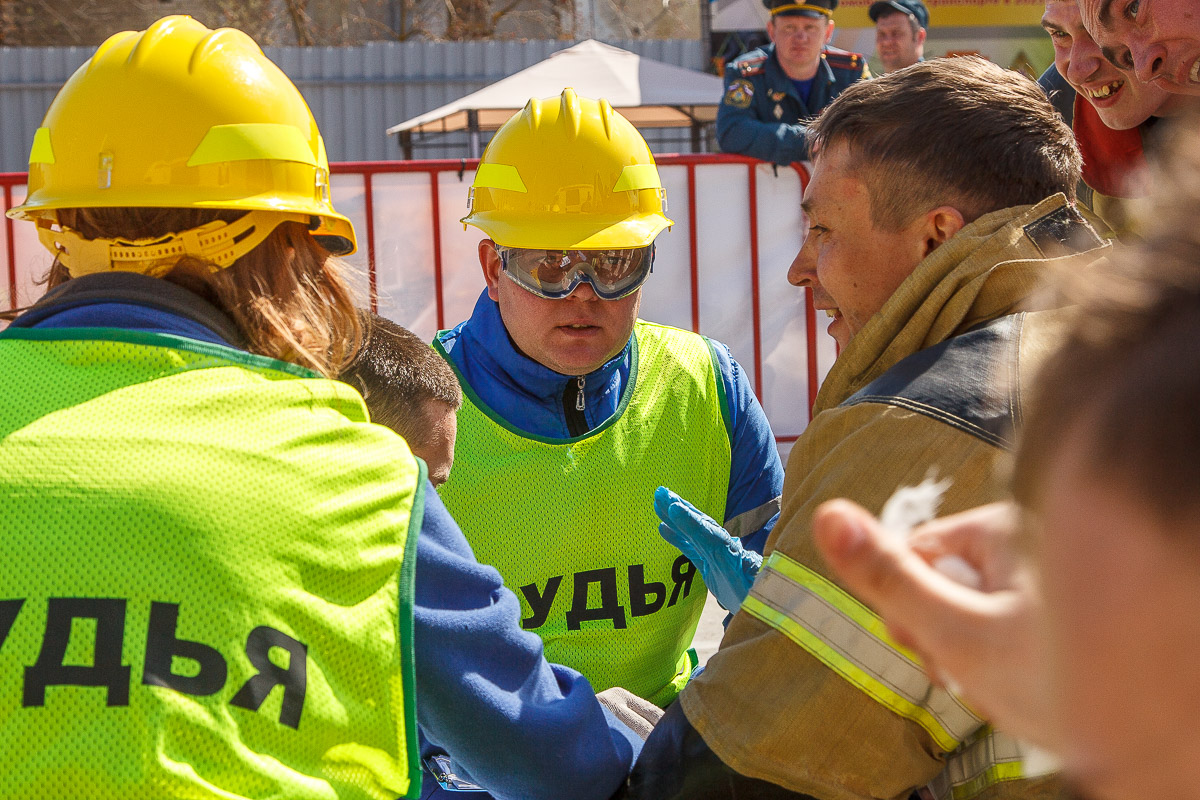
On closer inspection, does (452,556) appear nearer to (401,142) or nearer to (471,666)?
(471,666)

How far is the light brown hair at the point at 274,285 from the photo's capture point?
1626 millimetres

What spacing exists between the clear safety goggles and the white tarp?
22.7 ft

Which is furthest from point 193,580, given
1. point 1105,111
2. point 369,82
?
point 369,82

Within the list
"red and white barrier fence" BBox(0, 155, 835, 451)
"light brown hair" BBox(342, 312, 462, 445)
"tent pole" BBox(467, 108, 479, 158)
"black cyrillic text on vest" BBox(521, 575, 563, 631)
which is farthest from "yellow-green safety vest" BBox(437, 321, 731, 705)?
"tent pole" BBox(467, 108, 479, 158)

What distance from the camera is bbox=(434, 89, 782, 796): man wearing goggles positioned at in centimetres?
282

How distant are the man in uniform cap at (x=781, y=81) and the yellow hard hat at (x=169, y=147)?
484 cm

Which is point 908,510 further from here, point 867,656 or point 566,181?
point 566,181

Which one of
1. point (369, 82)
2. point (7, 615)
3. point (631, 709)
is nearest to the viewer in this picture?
point (7, 615)

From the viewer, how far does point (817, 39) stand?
647 centimetres

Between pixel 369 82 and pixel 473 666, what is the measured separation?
11.9 meters

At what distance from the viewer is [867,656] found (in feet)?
5.03

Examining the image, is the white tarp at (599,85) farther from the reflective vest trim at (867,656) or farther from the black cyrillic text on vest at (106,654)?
the black cyrillic text on vest at (106,654)

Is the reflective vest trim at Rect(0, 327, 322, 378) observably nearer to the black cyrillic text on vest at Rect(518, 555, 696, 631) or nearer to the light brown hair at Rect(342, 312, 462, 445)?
the light brown hair at Rect(342, 312, 462, 445)

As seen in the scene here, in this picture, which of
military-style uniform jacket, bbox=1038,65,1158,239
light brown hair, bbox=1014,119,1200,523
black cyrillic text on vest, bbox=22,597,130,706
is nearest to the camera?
light brown hair, bbox=1014,119,1200,523
